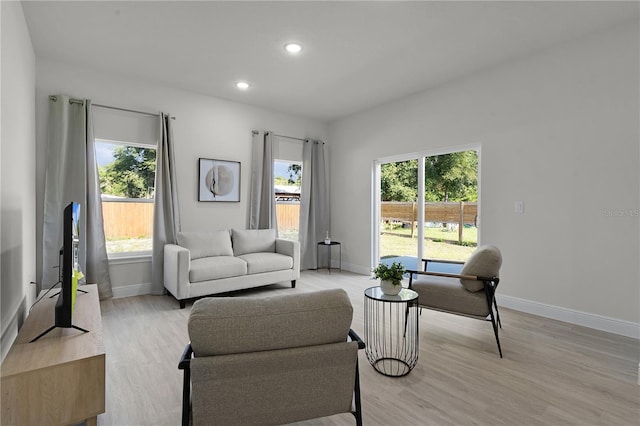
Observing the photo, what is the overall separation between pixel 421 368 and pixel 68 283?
92.4 inches

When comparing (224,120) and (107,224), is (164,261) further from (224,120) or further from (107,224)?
(224,120)

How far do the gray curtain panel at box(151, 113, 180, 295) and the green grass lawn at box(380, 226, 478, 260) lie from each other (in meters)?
3.21

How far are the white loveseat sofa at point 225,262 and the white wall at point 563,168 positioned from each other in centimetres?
272

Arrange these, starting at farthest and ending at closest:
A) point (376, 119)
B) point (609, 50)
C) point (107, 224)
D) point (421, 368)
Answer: point (376, 119) < point (107, 224) < point (609, 50) < point (421, 368)

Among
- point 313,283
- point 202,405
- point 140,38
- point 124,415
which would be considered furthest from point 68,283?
point 313,283

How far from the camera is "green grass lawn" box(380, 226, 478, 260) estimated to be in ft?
14.0

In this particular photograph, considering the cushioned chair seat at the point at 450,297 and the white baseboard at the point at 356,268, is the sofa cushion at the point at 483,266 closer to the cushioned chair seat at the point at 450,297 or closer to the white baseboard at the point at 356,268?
the cushioned chair seat at the point at 450,297

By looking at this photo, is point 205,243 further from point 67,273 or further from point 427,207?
point 427,207

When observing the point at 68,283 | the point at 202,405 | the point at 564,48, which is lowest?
the point at 202,405

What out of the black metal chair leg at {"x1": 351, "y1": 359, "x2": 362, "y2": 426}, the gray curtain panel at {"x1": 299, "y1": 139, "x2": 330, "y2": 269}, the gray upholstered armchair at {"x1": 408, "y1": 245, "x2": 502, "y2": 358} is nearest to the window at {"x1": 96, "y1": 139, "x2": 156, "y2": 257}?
the gray curtain panel at {"x1": 299, "y1": 139, "x2": 330, "y2": 269}

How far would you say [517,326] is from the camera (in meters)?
3.23

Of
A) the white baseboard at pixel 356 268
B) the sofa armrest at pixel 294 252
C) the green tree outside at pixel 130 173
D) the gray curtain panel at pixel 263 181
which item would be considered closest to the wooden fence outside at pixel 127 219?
the green tree outside at pixel 130 173

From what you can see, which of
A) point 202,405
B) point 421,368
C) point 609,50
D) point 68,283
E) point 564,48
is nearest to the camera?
point 202,405

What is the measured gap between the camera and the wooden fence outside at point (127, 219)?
4.21m
